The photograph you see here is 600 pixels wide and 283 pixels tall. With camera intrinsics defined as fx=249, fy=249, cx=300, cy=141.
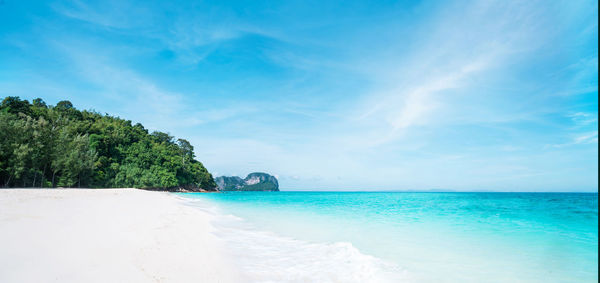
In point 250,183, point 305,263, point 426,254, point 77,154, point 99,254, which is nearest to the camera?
point 99,254

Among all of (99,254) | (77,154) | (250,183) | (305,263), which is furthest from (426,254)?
(250,183)

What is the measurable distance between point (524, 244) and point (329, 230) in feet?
21.4

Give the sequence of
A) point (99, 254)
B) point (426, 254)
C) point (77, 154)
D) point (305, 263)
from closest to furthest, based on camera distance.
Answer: point (99, 254), point (305, 263), point (426, 254), point (77, 154)

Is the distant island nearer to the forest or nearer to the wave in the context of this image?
the forest

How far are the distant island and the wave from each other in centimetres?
16646

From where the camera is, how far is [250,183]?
18325 centimetres

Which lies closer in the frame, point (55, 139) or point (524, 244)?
point (524, 244)

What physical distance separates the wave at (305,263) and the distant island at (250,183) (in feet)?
546

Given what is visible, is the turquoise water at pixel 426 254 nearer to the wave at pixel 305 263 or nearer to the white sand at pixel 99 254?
the wave at pixel 305 263

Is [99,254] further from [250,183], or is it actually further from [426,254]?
[250,183]

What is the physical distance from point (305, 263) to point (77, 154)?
39672 millimetres

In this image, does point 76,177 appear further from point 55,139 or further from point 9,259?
point 9,259

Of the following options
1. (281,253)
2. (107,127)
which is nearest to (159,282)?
(281,253)

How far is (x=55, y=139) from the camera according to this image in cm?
2856
